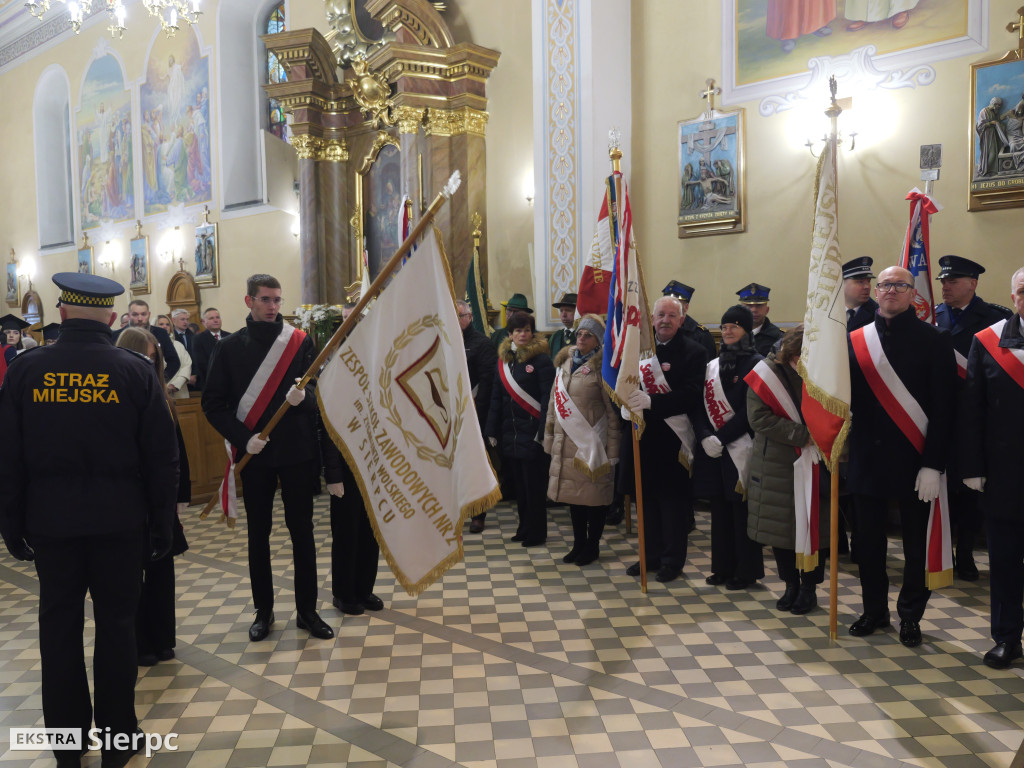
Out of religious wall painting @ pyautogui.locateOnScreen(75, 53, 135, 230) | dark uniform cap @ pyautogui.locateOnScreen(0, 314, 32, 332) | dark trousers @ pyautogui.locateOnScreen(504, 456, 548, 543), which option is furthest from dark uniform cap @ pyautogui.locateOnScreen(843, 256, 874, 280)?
religious wall painting @ pyautogui.locateOnScreen(75, 53, 135, 230)

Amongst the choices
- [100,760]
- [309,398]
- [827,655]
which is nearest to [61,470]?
[100,760]

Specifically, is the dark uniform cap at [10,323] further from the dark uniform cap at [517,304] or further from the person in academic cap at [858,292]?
the person in academic cap at [858,292]

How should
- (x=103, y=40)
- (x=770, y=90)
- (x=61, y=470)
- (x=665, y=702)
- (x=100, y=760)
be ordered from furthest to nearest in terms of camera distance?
(x=103, y=40) → (x=770, y=90) → (x=665, y=702) → (x=100, y=760) → (x=61, y=470)

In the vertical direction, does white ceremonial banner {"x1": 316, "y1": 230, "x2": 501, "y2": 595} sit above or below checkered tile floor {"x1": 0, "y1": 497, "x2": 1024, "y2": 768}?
above

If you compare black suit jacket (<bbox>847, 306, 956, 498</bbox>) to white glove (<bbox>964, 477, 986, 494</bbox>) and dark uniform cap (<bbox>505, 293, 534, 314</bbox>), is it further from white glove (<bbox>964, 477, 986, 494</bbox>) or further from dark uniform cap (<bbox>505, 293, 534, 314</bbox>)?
dark uniform cap (<bbox>505, 293, 534, 314</bbox>)

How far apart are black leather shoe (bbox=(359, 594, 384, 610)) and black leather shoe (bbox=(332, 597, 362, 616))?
0.04m

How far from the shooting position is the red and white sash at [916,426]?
146 inches

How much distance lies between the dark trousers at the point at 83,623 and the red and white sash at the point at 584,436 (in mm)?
2819

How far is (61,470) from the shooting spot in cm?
273

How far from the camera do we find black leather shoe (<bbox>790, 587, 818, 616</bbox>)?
14.0 ft

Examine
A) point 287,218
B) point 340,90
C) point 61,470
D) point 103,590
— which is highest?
point 340,90

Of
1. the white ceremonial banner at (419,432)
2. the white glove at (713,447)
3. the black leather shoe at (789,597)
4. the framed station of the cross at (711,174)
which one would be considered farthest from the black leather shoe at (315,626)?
the framed station of the cross at (711,174)

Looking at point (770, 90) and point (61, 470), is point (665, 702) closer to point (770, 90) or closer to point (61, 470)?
point (61, 470)

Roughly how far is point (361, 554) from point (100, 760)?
5.77ft
